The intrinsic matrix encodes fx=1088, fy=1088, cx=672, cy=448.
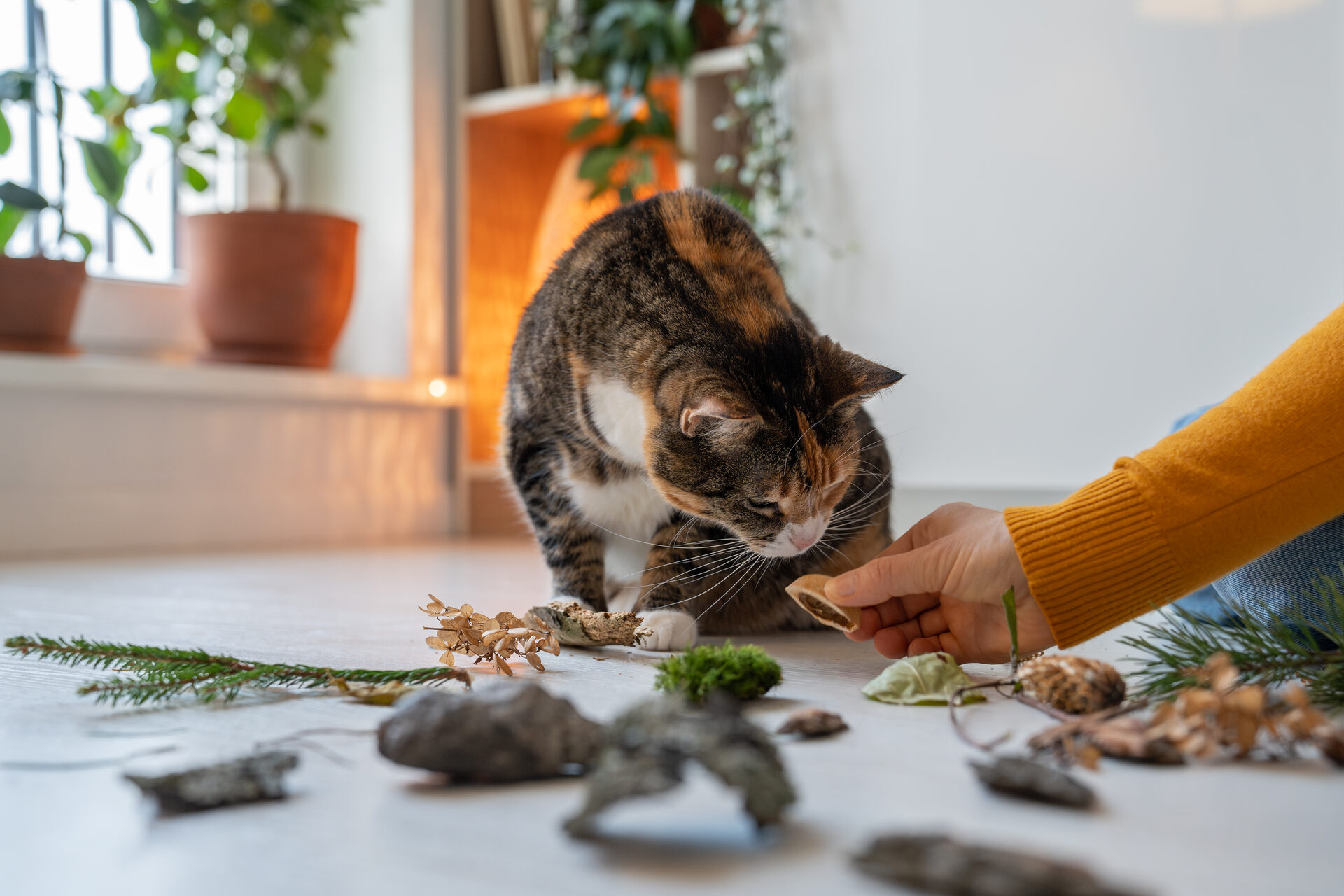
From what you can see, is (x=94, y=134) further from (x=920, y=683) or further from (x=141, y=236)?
(x=920, y=683)

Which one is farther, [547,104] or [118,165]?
[547,104]

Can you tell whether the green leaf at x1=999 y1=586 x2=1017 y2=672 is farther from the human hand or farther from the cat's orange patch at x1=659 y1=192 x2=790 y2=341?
the cat's orange patch at x1=659 y1=192 x2=790 y2=341

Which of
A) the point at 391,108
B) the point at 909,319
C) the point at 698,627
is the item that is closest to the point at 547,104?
the point at 391,108

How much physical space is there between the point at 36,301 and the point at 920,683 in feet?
6.66

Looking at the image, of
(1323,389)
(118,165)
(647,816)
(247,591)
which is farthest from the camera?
(118,165)

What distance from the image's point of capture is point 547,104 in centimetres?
271

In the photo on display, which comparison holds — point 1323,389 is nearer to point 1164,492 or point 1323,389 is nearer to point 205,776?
point 1164,492

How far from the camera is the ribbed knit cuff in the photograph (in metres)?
0.77

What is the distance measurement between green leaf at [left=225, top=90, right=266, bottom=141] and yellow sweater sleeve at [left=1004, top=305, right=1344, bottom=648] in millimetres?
2201

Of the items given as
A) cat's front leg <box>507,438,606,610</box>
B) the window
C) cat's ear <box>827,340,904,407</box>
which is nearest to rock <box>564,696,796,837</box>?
cat's ear <box>827,340,904,407</box>

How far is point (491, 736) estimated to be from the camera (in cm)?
57

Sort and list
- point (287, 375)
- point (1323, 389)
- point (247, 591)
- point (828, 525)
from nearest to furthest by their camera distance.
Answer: point (1323, 389)
point (828, 525)
point (247, 591)
point (287, 375)

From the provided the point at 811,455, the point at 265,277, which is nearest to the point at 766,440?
the point at 811,455

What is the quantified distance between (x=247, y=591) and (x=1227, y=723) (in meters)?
1.36
